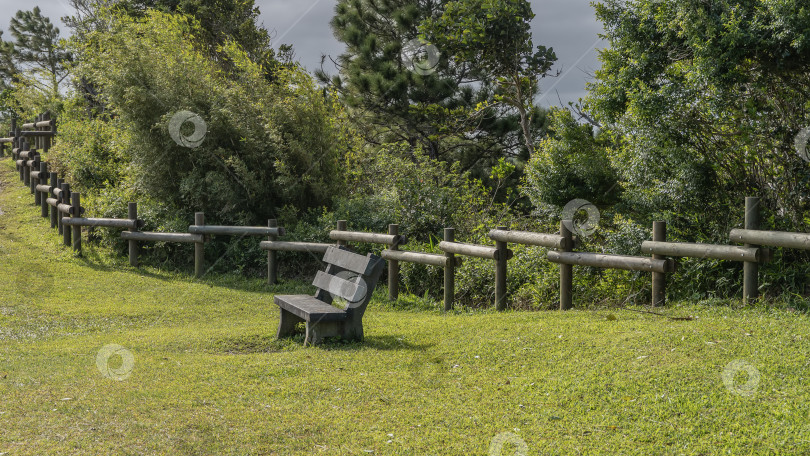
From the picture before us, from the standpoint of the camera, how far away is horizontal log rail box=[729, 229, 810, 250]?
681 cm

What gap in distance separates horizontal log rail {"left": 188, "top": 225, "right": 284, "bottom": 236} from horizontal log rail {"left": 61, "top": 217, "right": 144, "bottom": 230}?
1493mm

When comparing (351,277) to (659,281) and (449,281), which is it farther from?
(659,281)

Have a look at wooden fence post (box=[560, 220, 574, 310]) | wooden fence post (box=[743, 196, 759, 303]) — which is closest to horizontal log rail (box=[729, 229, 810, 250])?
wooden fence post (box=[743, 196, 759, 303])

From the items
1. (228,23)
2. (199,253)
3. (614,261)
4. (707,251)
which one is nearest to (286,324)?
(614,261)

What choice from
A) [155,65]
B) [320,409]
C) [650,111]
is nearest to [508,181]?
[155,65]

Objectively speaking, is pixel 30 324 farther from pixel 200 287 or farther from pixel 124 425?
pixel 124 425

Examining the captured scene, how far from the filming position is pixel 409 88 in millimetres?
22203

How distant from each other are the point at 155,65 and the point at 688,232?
11.1 meters

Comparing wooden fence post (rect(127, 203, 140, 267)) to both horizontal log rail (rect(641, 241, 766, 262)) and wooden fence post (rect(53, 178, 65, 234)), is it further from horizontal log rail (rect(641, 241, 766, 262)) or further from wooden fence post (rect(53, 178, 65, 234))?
horizontal log rail (rect(641, 241, 766, 262))

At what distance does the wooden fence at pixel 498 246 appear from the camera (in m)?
7.41

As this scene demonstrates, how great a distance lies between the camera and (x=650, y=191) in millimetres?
9531

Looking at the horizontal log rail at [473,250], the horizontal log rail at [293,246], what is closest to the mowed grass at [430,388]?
the horizontal log rail at [473,250]

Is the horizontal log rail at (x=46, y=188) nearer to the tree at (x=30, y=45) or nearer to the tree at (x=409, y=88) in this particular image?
the tree at (x=409, y=88)

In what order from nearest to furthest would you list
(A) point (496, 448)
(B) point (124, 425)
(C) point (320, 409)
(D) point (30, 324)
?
(A) point (496, 448), (B) point (124, 425), (C) point (320, 409), (D) point (30, 324)
